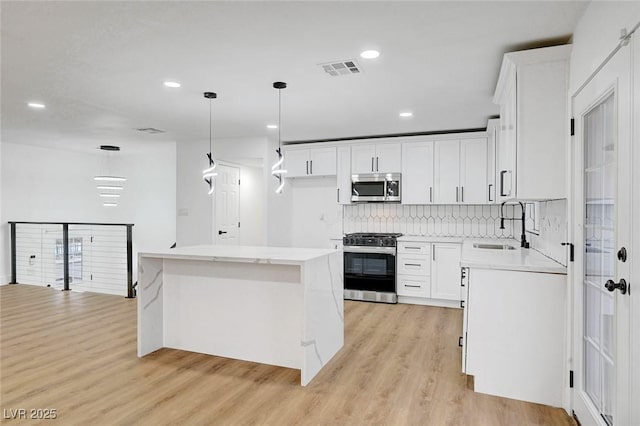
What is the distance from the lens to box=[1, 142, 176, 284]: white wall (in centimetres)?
686

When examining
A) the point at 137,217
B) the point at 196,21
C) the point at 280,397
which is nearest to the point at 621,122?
the point at 196,21

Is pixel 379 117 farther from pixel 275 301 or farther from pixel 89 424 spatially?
pixel 89 424

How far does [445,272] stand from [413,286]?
48 centimetres

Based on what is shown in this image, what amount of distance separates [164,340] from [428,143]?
4.20 metres

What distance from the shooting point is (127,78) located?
3.40 meters

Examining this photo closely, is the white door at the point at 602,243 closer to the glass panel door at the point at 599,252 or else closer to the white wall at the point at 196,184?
the glass panel door at the point at 599,252

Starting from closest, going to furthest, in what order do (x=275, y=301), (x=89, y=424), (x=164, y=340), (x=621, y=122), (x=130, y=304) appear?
1. (x=621, y=122)
2. (x=89, y=424)
3. (x=275, y=301)
4. (x=164, y=340)
5. (x=130, y=304)

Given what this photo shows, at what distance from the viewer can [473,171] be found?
529 centimetres

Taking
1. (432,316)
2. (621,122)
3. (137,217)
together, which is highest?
(621,122)

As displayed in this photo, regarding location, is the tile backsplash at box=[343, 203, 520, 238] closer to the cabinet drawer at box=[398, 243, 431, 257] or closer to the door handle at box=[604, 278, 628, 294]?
the cabinet drawer at box=[398, 243, 431, 257]

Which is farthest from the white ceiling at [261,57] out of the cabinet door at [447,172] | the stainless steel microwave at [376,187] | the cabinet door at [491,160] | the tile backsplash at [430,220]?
the tile backsplash at [430,220]

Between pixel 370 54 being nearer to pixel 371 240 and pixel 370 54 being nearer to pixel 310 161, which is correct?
pixel 371 240

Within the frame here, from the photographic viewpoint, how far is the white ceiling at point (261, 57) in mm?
2291

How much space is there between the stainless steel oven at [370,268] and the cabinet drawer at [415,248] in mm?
114
